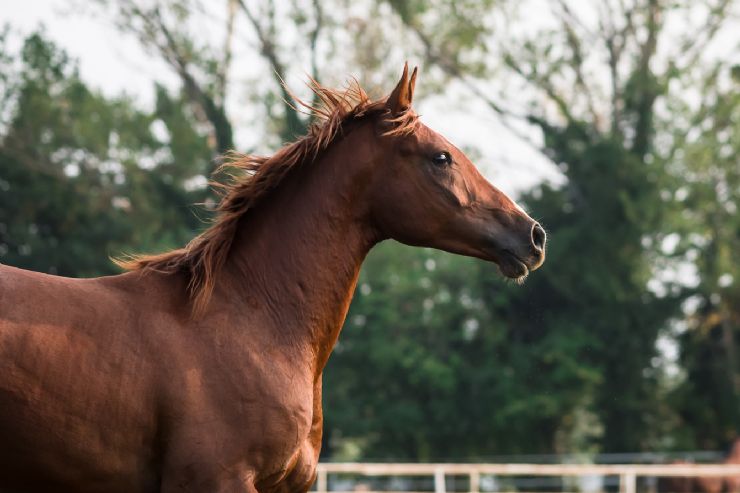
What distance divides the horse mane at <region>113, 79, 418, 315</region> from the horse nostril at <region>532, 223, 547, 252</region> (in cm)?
72

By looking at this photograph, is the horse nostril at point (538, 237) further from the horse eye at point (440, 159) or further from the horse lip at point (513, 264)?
the horse eye at point (440, 159)

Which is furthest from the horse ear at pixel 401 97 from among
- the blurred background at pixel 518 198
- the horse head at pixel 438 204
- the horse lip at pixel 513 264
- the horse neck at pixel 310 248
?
the blurred background at pixel 518 198

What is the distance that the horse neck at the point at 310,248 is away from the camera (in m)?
4.02

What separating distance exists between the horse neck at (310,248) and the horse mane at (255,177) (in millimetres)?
61

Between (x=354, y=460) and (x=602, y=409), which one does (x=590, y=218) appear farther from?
(x=354, y=460)

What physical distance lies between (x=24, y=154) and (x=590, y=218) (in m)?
18.5

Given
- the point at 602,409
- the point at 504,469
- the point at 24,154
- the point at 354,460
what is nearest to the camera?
the point at 504,469

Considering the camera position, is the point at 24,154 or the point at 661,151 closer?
the point at 661,151

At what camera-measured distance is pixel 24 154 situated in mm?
31328

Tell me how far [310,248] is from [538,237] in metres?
1.03

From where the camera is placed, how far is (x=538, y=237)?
14.0 feet

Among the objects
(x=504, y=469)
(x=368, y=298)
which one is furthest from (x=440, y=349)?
(x=504, y=469)

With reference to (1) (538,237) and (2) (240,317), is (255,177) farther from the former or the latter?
(1) (538,237)

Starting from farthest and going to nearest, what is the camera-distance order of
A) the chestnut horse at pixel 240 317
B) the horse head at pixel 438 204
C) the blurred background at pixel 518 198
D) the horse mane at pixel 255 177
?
the blurred background at pixel 518 198, the horse head at pixel 438 204, the horse mane at pixel 255 177, the chestnut horse at pixel 240 317
